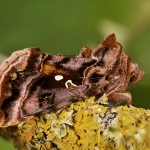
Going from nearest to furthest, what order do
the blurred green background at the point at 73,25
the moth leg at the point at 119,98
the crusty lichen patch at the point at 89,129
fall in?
the crusty lichen patch at the point at 89,129 → the moth leg at the point at 119,98 → the blurred green background at the point at 73,25

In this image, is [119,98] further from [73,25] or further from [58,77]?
[73,25]

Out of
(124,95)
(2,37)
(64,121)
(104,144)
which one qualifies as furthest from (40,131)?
(2,37)

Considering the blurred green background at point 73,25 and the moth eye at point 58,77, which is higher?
the blurred green background at point 73,25

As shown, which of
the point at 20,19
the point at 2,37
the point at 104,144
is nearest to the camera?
the point at 104,144

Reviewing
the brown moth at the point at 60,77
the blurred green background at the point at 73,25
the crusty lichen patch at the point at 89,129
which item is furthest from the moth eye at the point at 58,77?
the blurred green background at the point at 73,25

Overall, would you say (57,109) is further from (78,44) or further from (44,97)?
(78,44)

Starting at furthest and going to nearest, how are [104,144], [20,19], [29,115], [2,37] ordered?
1. [20,19]
2. [2,37]
3. [29,115]
4. [104,144]

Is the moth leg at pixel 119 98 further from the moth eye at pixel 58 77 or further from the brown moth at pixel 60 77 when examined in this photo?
the moth eye at pixel 58 77

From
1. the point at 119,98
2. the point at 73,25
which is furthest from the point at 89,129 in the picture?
the point at 73,25
